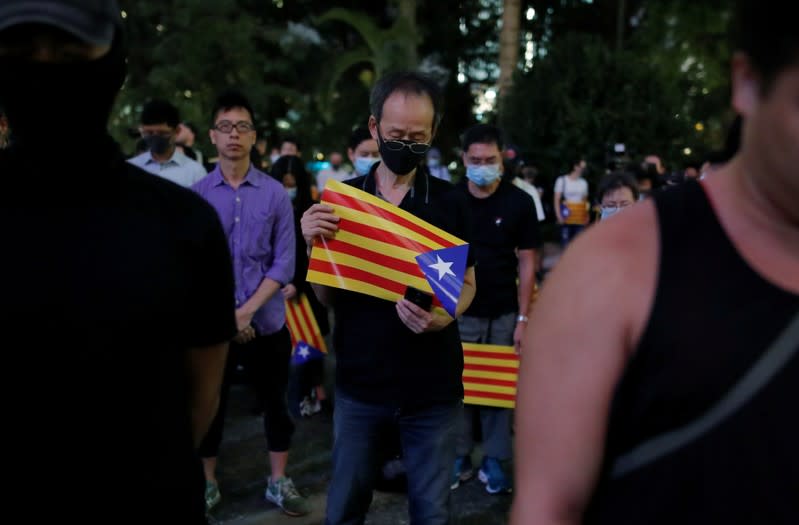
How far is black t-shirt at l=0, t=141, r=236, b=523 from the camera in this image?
4.62 feet

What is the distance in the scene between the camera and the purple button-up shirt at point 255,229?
13.5 ft

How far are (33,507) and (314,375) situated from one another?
4.64 m

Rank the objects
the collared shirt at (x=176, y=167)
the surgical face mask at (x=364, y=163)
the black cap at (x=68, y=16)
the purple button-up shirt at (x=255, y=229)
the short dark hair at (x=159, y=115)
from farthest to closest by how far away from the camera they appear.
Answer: the surgical face mask at (x=364, y=163) < the short dark hair at (x=159, y=115) < the collared shirt at (x=176, y=167) < the purple button-up shirt at (x=255, y=229) < the black cap at (x=68, y=16)

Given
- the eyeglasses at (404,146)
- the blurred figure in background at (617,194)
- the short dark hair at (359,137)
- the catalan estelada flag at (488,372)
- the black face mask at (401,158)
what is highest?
the short dark hair at (359,137)

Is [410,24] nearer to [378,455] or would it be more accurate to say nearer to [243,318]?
[243,318]

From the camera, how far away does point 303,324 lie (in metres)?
5.46

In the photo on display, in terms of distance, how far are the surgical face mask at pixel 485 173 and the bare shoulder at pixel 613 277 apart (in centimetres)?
349

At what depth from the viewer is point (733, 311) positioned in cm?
117

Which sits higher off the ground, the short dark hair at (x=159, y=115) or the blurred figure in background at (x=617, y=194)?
the short dark hair at (x=159, y=115)

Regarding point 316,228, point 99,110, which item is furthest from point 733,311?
point 316,228

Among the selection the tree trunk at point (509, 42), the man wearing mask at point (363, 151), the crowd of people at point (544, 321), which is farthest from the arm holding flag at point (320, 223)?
the tree trunk at point (509, 42)

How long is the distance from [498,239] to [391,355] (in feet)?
6.50

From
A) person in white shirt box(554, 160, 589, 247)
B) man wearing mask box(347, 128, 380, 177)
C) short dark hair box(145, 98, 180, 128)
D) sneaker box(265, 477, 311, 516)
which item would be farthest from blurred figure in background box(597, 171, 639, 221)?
person in white shirt box(554, 160, 589, 247)

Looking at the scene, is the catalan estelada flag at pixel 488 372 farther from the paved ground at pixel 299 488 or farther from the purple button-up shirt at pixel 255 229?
the purple button-up shirt at pixel 255 229
